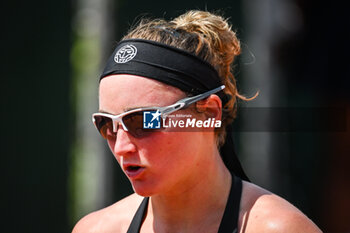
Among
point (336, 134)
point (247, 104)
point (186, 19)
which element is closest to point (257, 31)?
point (247, 104)

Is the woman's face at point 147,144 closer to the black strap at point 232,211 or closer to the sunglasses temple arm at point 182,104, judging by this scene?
the sunglasses temple arm at point 182,104

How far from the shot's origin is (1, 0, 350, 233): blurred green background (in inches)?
205

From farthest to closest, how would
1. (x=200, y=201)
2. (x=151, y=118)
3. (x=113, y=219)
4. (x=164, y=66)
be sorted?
(x=113, y=219), (x=200, y=201), (x=164, y=66), (x=151, y=118)

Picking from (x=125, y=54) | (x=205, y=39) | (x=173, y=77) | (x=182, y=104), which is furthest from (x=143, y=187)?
(x=205, y=39)

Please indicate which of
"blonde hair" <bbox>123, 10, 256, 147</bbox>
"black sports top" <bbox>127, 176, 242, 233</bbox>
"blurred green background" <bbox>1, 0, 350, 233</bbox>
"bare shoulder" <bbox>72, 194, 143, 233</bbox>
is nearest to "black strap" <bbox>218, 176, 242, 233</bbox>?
"black sports top" <bbox>127, 176, 242, 233</bbox>

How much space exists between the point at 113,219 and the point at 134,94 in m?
0.86

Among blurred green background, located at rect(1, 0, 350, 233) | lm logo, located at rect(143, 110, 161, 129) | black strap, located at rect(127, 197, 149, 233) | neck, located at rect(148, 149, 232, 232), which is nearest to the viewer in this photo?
lm logo, located at rect(143, 110, 161, 129)

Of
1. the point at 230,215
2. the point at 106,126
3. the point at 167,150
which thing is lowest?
the point at 230,215

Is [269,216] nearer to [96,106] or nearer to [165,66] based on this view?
[165,66]

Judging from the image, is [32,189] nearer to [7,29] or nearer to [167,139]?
[7,29]

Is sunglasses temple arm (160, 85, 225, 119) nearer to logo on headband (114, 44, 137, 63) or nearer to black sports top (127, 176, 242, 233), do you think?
logo on headband (114, 44, 137, 63)

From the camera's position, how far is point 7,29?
5.62 metres

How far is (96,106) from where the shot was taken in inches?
229

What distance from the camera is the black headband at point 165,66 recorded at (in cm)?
237
